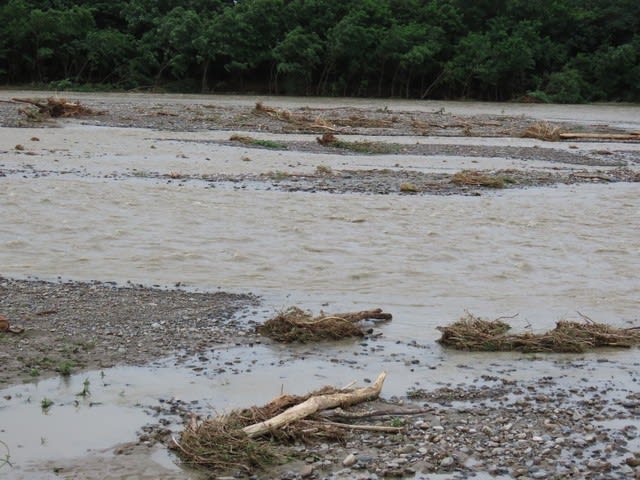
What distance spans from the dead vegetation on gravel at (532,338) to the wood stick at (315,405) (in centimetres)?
138

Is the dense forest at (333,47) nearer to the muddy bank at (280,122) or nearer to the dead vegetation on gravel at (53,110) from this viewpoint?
the muddy bank at (280,122)

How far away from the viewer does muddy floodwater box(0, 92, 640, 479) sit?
6.10 metres

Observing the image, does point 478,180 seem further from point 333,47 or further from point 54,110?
point 333,47

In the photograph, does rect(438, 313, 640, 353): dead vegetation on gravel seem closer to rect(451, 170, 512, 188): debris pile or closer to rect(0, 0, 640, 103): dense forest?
rect(451, 170, 512, 188): debris pile

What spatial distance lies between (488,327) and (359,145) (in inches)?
638

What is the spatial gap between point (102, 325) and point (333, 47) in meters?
52.3

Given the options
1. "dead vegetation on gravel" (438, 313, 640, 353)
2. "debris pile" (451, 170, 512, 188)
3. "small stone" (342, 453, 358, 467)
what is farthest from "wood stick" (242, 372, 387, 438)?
"debris pile" (451, 170, 512, 188)

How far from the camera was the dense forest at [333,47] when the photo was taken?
192ft

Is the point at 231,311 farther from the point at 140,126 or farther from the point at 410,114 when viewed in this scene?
the point at 410,114

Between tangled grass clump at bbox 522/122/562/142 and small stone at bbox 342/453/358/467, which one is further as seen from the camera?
tangled grass clump at bbox 522/122/562/142

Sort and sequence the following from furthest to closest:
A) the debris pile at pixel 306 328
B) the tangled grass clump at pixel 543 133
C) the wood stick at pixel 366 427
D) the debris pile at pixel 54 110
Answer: the tangled grass clump at pixel 543 133 → the debris pile at pixel 54 110 → the debris pile at pixel 306 328 → the wood stick at pixel 366 427

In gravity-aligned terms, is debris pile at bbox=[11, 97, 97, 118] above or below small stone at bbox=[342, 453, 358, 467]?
above

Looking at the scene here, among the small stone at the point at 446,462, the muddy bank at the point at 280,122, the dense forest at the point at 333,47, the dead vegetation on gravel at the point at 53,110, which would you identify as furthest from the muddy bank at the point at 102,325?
the dense forest at the point at 333,47

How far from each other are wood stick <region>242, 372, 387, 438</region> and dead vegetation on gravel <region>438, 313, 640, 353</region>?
1378mm
